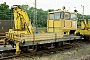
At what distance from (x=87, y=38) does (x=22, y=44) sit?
28.3 feet

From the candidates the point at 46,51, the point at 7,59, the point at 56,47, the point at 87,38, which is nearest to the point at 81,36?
the point at 87,38

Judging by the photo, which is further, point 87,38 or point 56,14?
point 87,38

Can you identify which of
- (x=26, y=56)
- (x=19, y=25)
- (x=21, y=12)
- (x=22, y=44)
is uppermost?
(x=21, y=12)

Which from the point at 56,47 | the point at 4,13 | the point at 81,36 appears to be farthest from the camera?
the point at 4,13

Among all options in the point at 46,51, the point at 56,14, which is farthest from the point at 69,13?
the point at 46,51

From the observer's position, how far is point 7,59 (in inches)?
369

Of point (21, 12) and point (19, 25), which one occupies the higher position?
point (21, 12)

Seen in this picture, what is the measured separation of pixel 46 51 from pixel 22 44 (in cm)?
223

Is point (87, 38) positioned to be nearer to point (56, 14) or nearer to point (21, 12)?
point (56, 14)

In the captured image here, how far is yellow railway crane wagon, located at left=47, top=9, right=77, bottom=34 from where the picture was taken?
14.5m

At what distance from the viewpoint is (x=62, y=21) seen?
47.5 ft

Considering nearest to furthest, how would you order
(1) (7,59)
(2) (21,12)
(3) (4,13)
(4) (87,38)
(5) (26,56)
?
(1) (7,59), (5) (26,56), (2) (21,12), (4) (87,38), (3) (4,13)

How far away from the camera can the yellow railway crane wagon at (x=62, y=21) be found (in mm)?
14453

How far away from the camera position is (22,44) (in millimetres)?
9805
